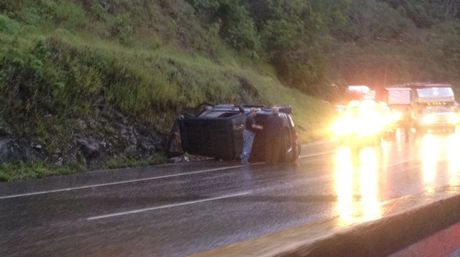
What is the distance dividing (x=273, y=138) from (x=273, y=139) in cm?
4

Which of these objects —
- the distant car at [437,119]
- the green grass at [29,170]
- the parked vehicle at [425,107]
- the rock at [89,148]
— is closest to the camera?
the green grass at [29,170]

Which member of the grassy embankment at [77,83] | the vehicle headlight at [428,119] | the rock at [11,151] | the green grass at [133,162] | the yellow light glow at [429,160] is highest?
the grassy embankment at [77,83]

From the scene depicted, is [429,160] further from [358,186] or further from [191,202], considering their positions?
[191,202]

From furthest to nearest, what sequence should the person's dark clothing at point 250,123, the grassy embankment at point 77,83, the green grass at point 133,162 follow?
the person's dark clothing at point 250,123 < the green grass at point 133,162 < the grassy embankment at point 77,83

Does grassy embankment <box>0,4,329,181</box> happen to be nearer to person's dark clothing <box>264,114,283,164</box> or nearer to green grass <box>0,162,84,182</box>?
green grass <box>0,162,84,182</box>

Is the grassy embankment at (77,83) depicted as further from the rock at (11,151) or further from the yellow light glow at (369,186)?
the yellow light glow at (369,186)

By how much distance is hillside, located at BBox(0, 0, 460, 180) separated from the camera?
680 inches

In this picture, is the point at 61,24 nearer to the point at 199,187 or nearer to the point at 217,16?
the point at 199,187

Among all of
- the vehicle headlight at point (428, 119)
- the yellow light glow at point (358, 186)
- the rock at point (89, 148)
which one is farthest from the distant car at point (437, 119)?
the rock at point (89, 148)

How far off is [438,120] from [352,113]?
1619cm

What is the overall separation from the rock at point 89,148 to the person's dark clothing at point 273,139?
4206mm

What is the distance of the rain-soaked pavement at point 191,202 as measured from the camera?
8.49 metres

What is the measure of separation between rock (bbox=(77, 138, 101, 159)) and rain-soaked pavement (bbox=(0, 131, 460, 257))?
3.99 feet

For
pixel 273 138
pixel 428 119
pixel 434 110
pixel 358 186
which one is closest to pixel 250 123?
pixel 273 138
